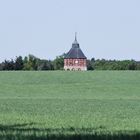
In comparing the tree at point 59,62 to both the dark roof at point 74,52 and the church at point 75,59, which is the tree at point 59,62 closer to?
the church at point 75,59

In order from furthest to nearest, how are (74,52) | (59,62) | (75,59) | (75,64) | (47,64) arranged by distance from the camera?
(74,52)
(75,64)
(75,59)
(59,62)
(47,64)

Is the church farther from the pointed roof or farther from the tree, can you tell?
the tree

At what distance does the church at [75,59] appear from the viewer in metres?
141

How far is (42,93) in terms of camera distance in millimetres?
54594

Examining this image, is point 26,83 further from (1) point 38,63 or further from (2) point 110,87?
(1) point 38,63

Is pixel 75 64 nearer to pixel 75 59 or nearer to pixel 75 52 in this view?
pixel 75 59

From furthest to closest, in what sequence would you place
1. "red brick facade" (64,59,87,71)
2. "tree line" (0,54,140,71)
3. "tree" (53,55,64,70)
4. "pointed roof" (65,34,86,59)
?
"pointed roof" (65,34,86,59) < "red brick facade" (64,59,87,71) < "tree" (53,55,64,70) < "tree line" (0,54,140,71)

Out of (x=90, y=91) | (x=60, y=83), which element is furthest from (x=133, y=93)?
(x=60, y=83)

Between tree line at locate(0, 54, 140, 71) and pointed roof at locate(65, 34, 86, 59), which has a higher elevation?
pointed roof at locate(65, 34, 86, 59)

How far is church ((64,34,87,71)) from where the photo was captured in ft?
461

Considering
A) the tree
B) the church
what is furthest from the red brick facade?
the tree

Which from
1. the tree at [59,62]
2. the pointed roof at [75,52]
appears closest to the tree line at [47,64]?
the tree at [59,62]

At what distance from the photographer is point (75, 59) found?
143750mm

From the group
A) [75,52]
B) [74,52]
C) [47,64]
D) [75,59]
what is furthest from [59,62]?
[47,64]
